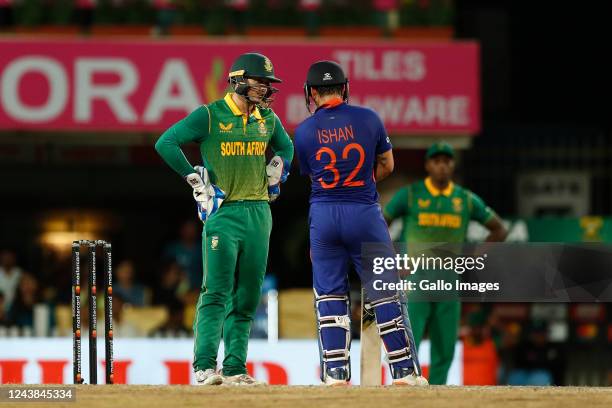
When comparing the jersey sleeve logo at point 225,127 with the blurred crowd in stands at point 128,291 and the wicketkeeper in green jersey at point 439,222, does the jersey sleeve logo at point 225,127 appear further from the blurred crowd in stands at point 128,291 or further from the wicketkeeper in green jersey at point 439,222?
the blurred crowd in stands at point 128,291

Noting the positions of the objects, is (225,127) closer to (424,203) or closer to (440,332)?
(424,203)

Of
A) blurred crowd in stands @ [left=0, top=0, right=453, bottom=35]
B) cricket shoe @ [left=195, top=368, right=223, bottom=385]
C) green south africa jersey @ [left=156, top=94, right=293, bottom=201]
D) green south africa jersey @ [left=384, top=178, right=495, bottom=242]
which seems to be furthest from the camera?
blurred crowd in stands @ [left=0, top=0, right=453, bottom=35]

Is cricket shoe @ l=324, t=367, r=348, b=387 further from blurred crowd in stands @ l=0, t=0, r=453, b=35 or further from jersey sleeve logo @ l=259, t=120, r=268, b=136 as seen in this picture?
blurred crowd in stands @ l=0, t=0, r=453, b=35

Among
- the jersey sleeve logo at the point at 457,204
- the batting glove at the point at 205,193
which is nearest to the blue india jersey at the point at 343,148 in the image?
the batting glove at the point at 205,193

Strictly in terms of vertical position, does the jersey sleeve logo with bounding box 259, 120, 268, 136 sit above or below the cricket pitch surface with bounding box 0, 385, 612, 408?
above

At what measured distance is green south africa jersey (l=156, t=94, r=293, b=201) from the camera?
30.7 ft

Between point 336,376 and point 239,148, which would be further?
point 239,148

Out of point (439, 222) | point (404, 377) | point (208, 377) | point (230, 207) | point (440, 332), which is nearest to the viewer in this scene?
point (404, 377)

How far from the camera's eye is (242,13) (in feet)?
57.2

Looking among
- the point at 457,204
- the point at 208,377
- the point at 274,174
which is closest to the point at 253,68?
the point at 274,174

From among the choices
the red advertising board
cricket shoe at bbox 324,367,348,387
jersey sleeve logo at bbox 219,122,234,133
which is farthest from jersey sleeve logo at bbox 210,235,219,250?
the red advertising board

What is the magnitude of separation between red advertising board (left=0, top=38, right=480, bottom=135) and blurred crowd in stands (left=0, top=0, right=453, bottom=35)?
55cm

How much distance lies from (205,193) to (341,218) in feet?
2.63

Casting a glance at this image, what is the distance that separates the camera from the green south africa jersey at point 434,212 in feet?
39.3
